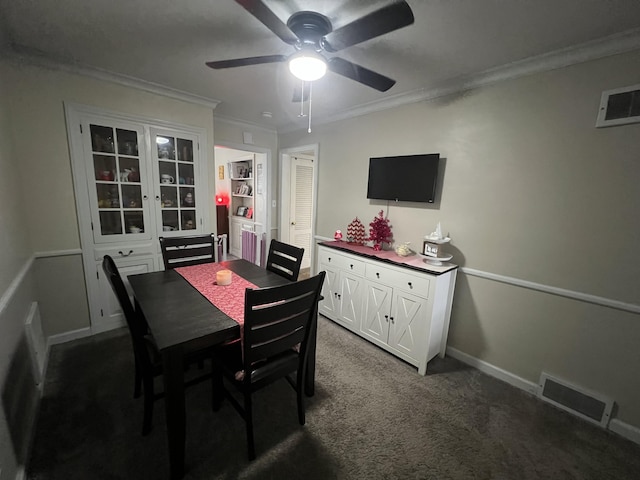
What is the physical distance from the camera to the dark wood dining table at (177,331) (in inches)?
46.7

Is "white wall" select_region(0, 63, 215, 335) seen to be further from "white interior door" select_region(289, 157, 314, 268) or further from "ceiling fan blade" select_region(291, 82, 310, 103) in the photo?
"white interior door" select_region(289, 157, 314, 268)

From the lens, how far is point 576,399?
1812 millimetres

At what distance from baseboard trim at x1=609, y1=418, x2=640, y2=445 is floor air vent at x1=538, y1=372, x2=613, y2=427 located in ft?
0.11

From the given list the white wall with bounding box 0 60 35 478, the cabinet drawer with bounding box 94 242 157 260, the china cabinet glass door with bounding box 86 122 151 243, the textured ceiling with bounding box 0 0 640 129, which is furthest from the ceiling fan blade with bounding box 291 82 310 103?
the cabinet drawer with bounding box 94 242 157 260

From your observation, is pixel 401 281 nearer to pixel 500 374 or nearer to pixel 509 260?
pixel 509 260

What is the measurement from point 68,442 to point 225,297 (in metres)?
1.14

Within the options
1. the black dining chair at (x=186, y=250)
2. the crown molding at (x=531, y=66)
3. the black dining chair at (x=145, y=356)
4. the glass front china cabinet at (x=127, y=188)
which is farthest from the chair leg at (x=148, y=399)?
the crown molding at (x=531, y=66)

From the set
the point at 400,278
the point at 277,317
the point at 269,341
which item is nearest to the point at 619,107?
the point at 400,278

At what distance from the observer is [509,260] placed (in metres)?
2.04

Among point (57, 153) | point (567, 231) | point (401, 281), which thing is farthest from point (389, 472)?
point (57, 153)

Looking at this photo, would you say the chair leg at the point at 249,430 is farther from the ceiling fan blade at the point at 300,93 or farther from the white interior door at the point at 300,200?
the white interior door at the point at 300,200

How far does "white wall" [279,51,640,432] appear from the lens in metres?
1.62

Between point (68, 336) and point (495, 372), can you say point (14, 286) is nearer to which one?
point (68, 336)

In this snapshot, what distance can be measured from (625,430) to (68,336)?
14.1ft
